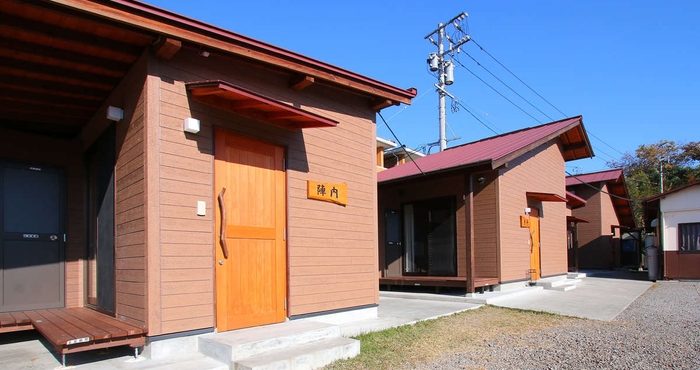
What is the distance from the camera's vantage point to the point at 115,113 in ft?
18.3

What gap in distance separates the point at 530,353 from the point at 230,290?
3599 millimetres

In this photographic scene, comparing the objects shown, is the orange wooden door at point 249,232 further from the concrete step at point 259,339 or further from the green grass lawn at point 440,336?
the green grass lawn at point 440,336

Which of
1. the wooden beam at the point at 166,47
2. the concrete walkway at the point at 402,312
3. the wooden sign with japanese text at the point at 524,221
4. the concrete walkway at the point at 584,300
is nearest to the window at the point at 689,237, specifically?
the concrete walkway at the point at 584,300

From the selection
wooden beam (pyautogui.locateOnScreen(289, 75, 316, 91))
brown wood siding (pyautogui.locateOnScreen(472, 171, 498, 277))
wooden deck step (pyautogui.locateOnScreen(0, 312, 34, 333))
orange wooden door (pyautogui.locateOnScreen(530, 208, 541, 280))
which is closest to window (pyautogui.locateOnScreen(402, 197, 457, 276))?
brown wood siding (pyautogui.locateOnScreen(472, 171, 498, 277))

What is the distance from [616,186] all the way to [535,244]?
1191cm

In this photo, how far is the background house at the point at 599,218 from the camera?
21375 millimetres

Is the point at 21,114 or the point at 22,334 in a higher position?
the point at 21,114

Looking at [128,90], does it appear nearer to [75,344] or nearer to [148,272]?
[148,272]

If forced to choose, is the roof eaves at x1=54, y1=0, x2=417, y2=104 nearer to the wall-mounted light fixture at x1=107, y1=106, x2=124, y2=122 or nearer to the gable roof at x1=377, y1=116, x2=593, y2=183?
the wall-mounted light fixture at x1=107, y1=106, x2=124, y2=122

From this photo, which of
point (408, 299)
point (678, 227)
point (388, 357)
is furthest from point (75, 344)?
point (678, 227)

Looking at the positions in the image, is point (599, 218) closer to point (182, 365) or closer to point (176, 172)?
point (176, 172)

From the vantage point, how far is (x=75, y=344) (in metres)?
4.38

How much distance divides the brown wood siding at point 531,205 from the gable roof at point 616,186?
6.25 m

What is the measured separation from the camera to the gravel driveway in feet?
17.3
